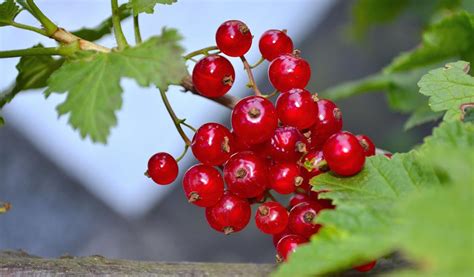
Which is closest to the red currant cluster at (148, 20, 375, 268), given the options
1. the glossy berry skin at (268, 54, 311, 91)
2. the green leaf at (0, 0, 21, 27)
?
the glossy berry skin at (268, 54, 311, 91)

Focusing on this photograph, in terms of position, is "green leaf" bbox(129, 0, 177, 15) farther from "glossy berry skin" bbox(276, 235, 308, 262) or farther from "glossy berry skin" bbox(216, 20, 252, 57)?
"glossy berry skin" bbox(276, 235, 308, 262)

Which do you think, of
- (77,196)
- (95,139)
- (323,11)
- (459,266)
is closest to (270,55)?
(95,139)

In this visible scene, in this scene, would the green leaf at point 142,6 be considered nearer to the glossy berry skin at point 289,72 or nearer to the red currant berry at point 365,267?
the glossy berry skin at point 289,72

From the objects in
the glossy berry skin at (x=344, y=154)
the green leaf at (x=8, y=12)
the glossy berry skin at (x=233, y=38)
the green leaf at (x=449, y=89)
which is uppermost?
the green leaf at (x=8, y=12)

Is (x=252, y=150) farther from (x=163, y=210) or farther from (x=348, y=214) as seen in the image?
(x=163, y=210)

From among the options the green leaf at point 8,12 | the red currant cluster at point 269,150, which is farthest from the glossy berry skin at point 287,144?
the green leaf at point 8,12

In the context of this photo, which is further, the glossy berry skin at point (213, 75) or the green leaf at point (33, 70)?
the green leaf at point (33, 70)
